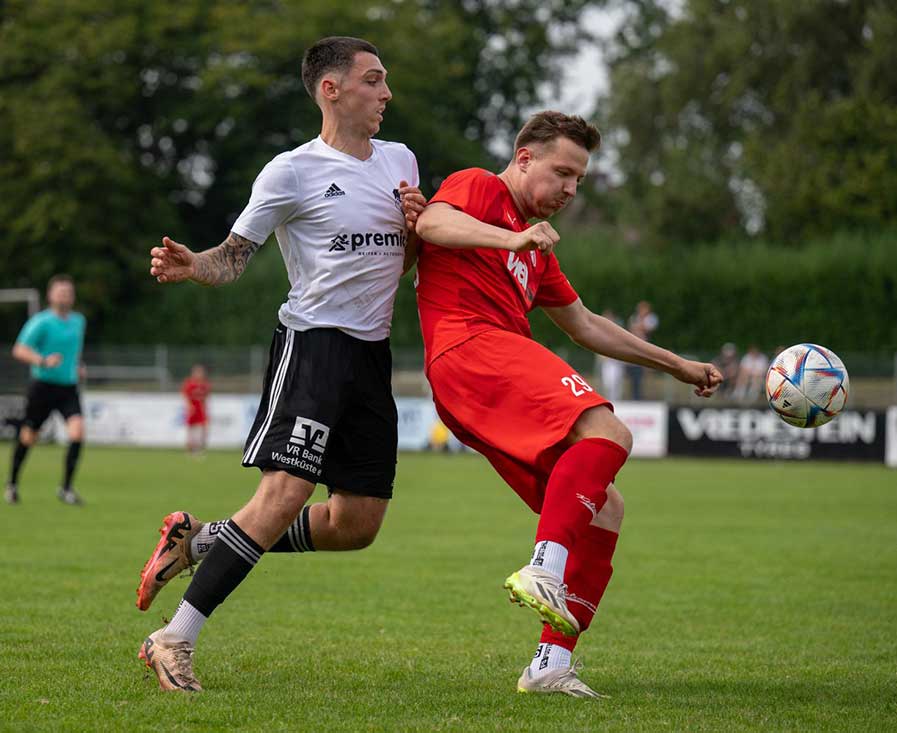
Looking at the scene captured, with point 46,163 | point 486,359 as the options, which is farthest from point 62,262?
point 486,359

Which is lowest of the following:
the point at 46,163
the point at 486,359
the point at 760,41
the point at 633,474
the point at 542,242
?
the point at 633,474

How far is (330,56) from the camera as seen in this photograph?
568cm

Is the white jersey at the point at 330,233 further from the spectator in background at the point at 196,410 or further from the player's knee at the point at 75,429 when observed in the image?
the spectator in background at the point at 196,410

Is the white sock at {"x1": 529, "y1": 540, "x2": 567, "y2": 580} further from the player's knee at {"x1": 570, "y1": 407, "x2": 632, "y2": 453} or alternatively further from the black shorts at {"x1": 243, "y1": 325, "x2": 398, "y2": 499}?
the black shorts at {"x1": 243, "y1": 325, "x2": 398, "y2": 499}

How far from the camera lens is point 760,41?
49094 millimetres

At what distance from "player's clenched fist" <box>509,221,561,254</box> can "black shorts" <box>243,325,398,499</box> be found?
0.93m

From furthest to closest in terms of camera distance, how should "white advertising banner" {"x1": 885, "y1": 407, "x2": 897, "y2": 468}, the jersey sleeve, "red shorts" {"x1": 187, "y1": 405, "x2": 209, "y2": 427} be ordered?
"red shorts" {"x1": 187, "y1": 405, "x2": 209, "y2": 427} → "white advertising banner" {"x1": 885, "y1": 407, "x2": 897, "y2": 468} → the jersey sleeve

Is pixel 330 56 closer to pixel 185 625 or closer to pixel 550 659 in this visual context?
pixel 185 625

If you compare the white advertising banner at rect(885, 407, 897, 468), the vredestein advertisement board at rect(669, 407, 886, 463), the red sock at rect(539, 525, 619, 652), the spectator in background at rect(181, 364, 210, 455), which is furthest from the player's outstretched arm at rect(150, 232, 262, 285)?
the spectator in background at rect(181, 364, 210, 455)

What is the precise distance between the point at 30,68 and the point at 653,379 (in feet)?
84.6

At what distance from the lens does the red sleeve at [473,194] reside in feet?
18.0

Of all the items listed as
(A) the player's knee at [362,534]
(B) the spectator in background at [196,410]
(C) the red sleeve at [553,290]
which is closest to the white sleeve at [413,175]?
(C) the red sleeve at [553,290]

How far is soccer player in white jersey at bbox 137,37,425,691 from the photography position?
5.40 metres

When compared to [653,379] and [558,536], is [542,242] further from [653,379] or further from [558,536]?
[653,379]
